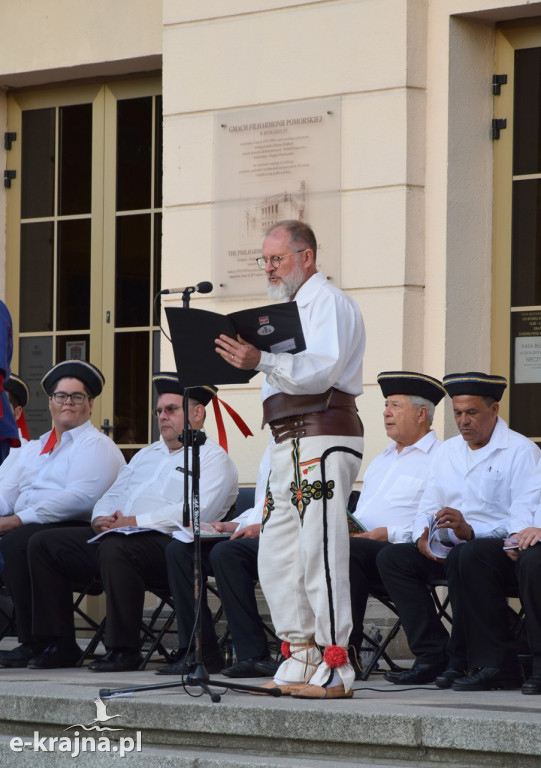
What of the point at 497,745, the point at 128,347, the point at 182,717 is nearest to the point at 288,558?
the point at 182,717

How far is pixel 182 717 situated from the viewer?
492 cm

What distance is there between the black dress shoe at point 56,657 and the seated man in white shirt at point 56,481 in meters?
0.14

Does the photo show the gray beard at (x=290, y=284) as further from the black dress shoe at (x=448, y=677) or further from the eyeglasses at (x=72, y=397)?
the eyeglasses at (x=72, y=397)

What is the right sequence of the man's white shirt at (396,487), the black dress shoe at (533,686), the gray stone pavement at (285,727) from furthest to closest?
the man's white shirt at (396,487)
the black dress shoe at (533,686)
the gray stone pavement at (285,727)

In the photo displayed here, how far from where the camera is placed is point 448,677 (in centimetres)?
589

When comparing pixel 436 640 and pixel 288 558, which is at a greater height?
pixel 288 558

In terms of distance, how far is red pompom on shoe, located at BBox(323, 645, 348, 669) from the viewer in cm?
525

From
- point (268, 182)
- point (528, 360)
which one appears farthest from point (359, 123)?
point (528, 360)

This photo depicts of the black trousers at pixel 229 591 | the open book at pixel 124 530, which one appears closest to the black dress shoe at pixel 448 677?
the black trousers at pixel 229 591

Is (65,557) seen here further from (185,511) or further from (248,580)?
(185,511)

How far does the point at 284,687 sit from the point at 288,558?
500mm

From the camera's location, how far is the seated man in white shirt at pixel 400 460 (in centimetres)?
670

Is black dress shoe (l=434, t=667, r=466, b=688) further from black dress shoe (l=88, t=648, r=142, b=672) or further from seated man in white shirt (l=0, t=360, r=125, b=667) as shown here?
seated man in white shirt (l=0, t=360, r=125, b=667)

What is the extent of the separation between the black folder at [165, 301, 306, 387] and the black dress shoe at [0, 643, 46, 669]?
2.43 m
